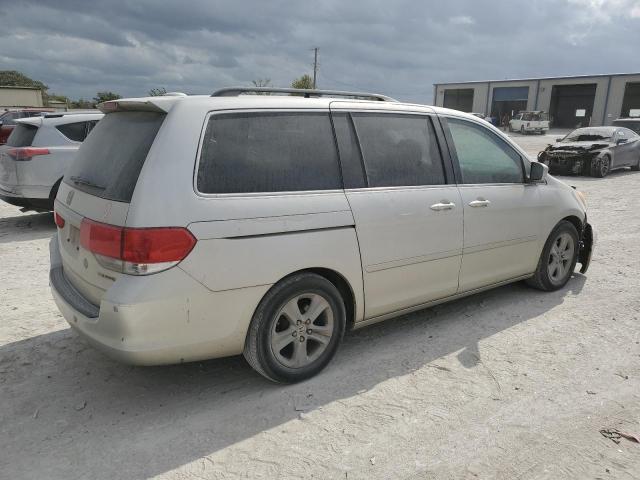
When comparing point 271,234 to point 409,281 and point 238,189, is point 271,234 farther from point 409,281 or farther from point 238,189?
point 409,281

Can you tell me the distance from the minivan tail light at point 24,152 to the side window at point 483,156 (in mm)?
6362

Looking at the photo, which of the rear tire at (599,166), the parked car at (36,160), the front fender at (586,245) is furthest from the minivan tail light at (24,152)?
the rear tire at (599,166)

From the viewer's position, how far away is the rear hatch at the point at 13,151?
7.70 m

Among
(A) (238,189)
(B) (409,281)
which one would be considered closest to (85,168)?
(A) (238,189)

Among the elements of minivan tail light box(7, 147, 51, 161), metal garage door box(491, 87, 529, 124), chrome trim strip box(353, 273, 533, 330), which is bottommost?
chrome trim strip box(353, 273, 533, 330)

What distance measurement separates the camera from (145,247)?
2.74m

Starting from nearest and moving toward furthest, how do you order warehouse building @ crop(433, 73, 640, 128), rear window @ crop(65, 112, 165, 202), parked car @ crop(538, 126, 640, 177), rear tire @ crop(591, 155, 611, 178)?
rear window @ crop(65, 112, 165, 202) → rear tire @ crop(591, 155, 611, 178) → parked car @ crop(538, 126, 640, 177) → warehouse building @ crop(433, 73, 640, 128)

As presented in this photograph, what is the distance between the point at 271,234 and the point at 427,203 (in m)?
1.41

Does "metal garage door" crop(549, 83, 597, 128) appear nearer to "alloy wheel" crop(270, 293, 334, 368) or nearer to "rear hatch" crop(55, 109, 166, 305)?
"alloy wheel" crop(270, 293, 334, 368)

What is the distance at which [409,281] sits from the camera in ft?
12.8

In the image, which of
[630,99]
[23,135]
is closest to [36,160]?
[23,135]

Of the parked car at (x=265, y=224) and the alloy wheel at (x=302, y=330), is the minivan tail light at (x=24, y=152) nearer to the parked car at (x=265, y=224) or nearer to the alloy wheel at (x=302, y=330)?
the parked car at (x=265, y=224)

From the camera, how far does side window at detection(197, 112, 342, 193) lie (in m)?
3.03

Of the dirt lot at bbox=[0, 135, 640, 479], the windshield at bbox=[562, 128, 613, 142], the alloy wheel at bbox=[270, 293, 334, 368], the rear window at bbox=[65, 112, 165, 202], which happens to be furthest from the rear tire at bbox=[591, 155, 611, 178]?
the rear window at bbox=[65, 112, 165, 202]
